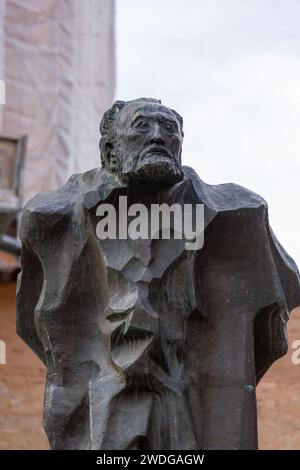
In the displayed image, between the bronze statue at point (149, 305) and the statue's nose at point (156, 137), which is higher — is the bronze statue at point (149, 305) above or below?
below

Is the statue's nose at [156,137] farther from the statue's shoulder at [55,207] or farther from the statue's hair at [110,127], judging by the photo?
the statue's shoulder at [55,207]

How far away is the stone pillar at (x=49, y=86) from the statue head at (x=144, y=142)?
8094 millimetres

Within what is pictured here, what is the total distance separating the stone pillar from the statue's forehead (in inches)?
320

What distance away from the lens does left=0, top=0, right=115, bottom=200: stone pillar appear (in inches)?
555

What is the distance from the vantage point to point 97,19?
15680 millimetres

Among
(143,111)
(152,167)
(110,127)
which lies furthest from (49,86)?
(152,167)

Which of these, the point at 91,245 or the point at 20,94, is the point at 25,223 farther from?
the point at 20,94

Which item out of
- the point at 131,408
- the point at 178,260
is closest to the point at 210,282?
the point at 178,260

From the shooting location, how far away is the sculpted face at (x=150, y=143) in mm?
5281

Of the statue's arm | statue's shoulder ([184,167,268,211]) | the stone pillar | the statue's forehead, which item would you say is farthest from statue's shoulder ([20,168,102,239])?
the stone pillar

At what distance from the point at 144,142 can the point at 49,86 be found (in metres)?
9.14

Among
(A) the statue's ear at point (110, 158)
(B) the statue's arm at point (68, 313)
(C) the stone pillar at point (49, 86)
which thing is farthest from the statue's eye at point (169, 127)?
(C) the stone pillar at point (49, 86)

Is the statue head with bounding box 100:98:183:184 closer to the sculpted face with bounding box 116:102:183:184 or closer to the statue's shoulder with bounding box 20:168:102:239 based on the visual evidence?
the sculpted face with bounding box 116:102:183:184

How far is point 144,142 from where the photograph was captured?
17.5ft
